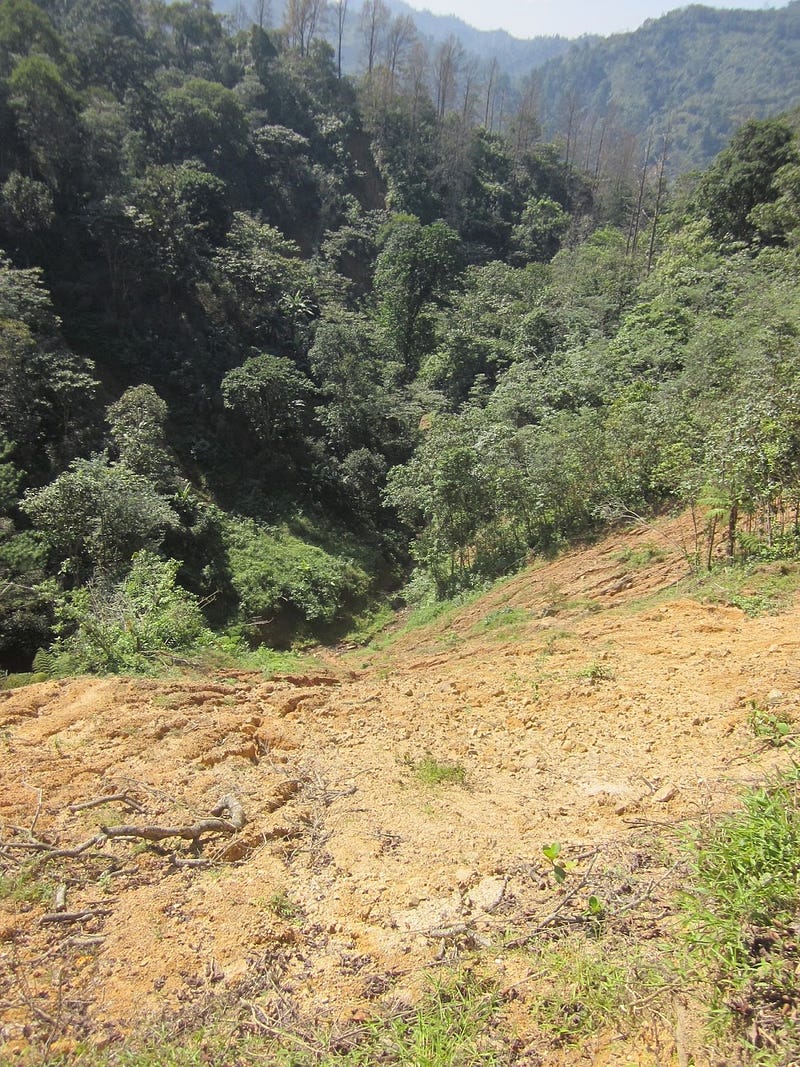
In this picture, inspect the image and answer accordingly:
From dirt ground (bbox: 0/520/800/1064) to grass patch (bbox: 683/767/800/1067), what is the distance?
0.52 feet

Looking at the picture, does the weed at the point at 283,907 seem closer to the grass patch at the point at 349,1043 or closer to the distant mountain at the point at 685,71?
the grass patch at the point at 349,1043

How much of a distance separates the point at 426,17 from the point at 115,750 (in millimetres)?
227696

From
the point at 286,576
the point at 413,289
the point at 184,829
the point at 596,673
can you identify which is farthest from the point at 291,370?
the point at 184,829

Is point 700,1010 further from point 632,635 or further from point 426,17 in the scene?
point 426,17

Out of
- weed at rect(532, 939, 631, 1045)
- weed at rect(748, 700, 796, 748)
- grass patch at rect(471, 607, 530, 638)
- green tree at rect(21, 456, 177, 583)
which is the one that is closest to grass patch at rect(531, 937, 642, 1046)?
weed at rect(532, 939, 631, 1045)

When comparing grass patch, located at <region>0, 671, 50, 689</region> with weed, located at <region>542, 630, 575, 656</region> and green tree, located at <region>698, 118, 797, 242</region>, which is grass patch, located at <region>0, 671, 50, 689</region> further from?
green tree, located at <region>698, 118, 797, 242</region>

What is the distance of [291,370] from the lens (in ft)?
61.3

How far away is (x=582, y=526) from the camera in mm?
10031

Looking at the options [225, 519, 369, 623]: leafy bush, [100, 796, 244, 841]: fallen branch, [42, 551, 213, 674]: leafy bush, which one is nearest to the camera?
[100, 796, 244, 841]: fallen branch

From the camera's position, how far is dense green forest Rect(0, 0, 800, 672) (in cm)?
941

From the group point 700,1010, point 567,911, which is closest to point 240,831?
point 567,911

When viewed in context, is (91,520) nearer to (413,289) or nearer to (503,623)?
(503,623)

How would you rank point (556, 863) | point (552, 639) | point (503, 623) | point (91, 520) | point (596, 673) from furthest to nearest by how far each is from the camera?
point (91, 520) < point (503, 623) < point (552, 639) < point (596, 673) < point (556, 863)

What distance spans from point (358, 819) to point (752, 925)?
6.73ft
